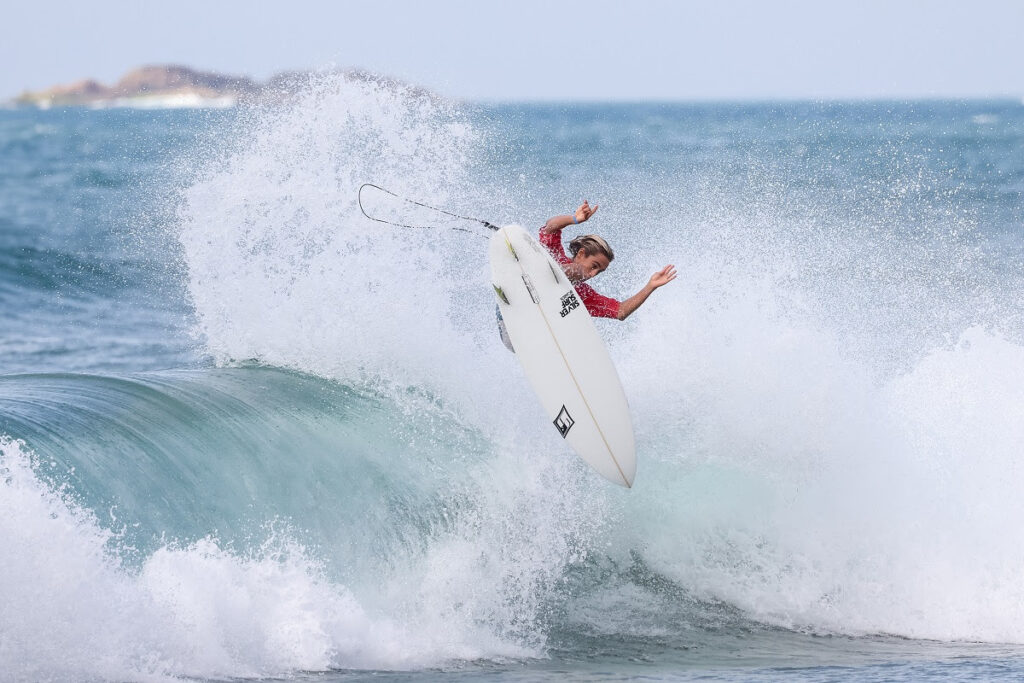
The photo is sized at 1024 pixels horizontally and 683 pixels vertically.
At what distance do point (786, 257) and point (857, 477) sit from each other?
273 centimetres

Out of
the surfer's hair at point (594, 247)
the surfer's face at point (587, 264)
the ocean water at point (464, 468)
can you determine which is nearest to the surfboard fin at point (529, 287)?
the surfer's face at point (587, 264)

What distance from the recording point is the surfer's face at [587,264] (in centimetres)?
738

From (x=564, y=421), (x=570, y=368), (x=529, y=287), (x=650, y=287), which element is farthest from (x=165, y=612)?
(x=650, y=287)

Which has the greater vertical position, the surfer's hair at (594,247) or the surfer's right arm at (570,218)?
the surfer's right arm at (570,218)

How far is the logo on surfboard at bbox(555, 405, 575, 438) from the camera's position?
24.7 ft

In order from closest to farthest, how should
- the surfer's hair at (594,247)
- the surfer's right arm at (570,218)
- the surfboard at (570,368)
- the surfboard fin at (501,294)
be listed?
1. the surfer's right arm at (570,218)
2. the surfer's hair at (594,247)
3. the surfboard at (570,368)
4. the surfboard fin at (501,294)

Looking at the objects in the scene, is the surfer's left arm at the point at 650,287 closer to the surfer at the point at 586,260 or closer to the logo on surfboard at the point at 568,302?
the surfer at the point at 586,260

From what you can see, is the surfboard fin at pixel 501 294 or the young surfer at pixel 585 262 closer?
the young surfer at pixel 585 262

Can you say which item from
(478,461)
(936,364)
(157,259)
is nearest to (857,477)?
(936,364)

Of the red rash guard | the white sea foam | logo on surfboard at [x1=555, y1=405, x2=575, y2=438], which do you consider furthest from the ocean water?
the red rash guard

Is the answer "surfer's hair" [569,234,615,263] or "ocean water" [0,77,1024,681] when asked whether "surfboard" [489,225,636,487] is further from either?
"ocean water" [0,77,1024,681]

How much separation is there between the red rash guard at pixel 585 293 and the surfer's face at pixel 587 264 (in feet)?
0.32

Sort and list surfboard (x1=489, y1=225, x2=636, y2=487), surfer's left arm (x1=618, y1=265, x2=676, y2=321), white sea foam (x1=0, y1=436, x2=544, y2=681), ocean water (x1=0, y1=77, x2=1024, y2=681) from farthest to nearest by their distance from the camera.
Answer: surfboard (x1=489, y1=225, x2=636, y2=487) → surfer's left arm (x1=618, y1=265, x2=676, y2=321) → ocean water (x1=0, y1=77, x2=1024, y2=681) → white sea foam (x1=0, y1=436, x2=544, y2=681)

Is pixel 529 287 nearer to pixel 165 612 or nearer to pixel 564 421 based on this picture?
pixel 564 421
